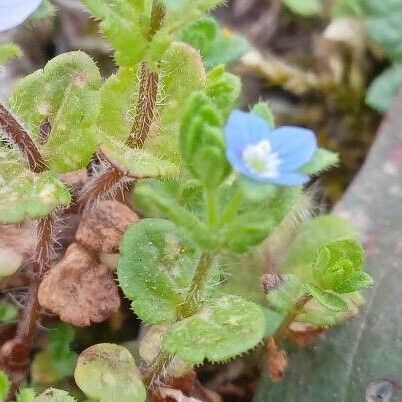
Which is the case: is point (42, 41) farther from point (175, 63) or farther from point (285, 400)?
point (285, 400)

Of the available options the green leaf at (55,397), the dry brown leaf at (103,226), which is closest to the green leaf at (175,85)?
the dry brown leaf at (103,226)

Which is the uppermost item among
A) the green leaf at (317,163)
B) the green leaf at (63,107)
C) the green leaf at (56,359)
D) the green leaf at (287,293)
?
the green leaf at (317,163)

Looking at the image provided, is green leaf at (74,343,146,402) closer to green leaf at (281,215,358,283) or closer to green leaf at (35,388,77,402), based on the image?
green leaf at (35,388,77,402)

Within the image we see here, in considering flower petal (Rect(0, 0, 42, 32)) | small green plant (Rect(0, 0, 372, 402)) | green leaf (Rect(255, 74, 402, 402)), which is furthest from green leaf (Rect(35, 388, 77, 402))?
flower petal (Rect(0, 0, 42, 32))

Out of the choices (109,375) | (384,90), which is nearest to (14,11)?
(109,375)

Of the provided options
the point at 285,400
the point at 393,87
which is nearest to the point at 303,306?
the point at 285,400

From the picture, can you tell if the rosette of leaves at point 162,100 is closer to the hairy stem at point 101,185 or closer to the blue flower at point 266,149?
the hairy stem at point 101,185
